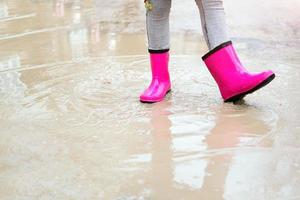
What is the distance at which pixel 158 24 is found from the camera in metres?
2.58

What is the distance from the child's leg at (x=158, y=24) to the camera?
2.52 m

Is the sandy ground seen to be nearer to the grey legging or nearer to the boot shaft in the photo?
the boot shaft

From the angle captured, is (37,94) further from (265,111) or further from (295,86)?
(295,86)

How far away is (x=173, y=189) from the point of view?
1.69 metres

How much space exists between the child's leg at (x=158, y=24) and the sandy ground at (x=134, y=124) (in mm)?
253

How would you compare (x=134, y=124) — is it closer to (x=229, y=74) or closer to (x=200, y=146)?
(x=200, y=146)

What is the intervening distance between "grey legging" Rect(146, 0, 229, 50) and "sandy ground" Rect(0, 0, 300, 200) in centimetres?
30

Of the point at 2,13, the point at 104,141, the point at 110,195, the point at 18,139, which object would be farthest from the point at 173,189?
the point at 2,13

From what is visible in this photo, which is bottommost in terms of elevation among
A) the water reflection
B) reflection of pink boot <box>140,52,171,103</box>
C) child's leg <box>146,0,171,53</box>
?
the water reflection

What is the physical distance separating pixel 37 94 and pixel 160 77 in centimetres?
63

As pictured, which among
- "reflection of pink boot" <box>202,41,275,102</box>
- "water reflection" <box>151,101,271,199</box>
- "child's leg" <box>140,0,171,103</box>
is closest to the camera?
"water reflection" <box>151,101,271,199</box>

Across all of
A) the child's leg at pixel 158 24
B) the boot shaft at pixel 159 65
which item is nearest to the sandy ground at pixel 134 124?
the boot shaft at pixel 159 65

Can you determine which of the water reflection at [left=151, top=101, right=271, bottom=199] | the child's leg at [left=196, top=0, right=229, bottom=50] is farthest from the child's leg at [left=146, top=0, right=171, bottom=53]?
the water reflection at [left=151, top=101, right=271, bottom=199]

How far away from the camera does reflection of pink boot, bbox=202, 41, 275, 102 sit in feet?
7.68
